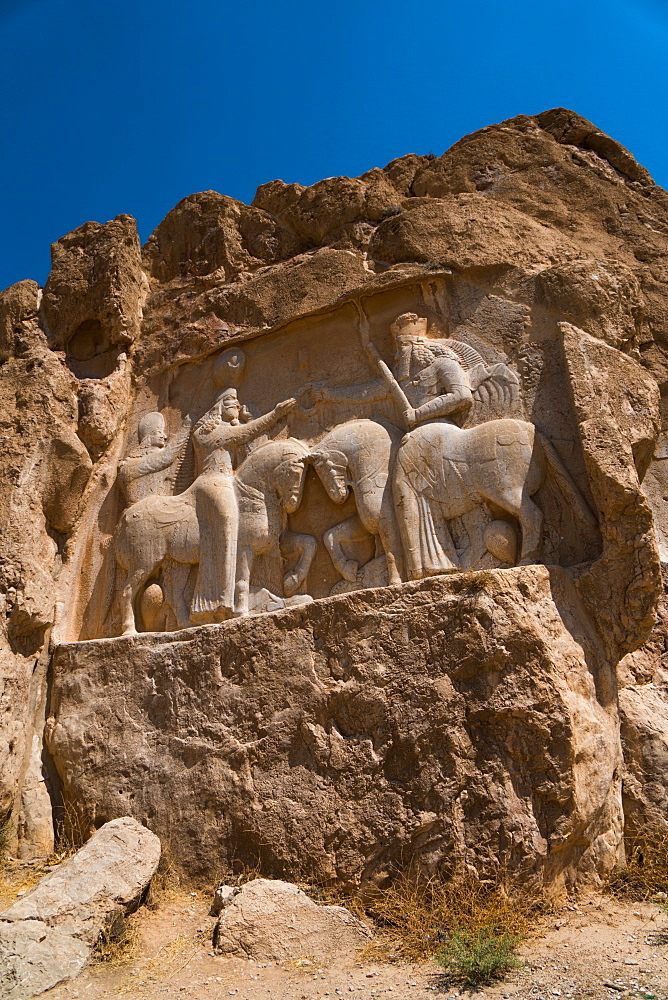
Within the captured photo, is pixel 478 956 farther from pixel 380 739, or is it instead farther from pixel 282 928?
pixel 380 739

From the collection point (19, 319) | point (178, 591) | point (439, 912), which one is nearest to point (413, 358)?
point (178, 591)

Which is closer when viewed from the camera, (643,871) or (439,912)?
(439,912)

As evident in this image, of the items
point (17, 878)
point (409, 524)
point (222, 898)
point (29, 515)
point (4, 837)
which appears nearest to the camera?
point (222, 898)

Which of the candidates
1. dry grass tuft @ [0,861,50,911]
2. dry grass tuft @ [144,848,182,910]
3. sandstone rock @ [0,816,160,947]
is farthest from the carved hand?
dry grass tuft @ [0,861,50,911]

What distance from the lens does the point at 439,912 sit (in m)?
4.74

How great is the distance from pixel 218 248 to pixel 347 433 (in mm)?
2481

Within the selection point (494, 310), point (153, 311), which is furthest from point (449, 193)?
point (153, 311)

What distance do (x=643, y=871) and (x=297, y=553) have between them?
305 cm

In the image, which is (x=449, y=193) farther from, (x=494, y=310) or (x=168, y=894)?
(x=168, y=894)

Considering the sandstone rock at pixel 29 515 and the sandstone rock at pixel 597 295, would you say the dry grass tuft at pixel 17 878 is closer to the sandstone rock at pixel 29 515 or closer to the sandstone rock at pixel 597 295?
the sandstone rock at pixel 29 515

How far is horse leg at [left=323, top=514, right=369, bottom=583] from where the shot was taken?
6.36 metres

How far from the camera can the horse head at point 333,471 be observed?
6543 mm

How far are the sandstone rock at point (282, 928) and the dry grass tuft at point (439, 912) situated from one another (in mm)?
174

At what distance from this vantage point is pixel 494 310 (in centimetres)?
668
